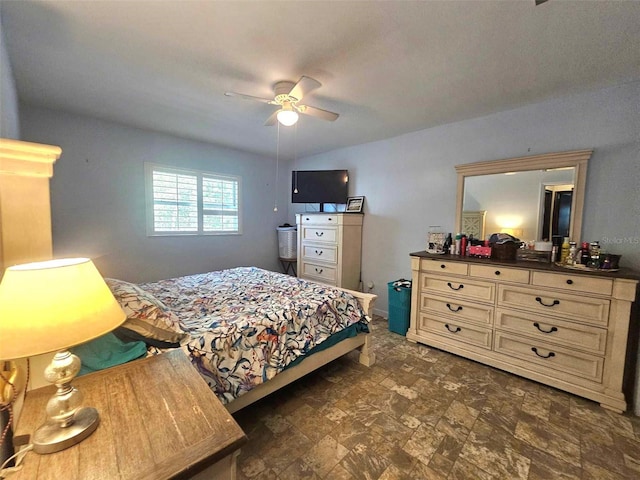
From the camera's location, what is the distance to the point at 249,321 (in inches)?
68.8

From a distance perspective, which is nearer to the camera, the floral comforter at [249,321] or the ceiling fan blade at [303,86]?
the floral comforter at [249,321]

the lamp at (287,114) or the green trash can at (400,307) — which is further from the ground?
the lamp at (287,114)

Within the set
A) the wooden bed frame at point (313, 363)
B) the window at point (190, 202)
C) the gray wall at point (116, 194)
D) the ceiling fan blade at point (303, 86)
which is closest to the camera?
the wooden bed frame at point (313, 363)

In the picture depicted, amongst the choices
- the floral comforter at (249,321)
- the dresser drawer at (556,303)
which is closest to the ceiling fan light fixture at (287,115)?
the floral comforter at (249,321)

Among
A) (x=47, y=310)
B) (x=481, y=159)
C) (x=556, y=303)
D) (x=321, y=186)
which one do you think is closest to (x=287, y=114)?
(x=47, y=310)

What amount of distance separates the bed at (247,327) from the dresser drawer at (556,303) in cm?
121

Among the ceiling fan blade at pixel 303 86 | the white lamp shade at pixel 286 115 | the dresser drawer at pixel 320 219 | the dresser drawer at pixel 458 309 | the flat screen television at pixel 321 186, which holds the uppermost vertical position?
the ceiling fan blade at pixel 303 86

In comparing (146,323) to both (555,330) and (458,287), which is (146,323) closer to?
(458,287)

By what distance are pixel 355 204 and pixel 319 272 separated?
3.82 ft

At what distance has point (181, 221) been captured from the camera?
12.3 feet

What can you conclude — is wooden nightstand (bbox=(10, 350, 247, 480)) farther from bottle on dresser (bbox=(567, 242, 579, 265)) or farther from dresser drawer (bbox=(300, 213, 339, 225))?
dresser drawer (bbox=(300, 213, 339, 225))

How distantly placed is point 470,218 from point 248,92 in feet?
8.55

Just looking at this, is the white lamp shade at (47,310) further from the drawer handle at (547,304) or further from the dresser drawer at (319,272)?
the dresser drawer at (319,272)

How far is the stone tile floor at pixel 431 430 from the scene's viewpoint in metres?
1.46
